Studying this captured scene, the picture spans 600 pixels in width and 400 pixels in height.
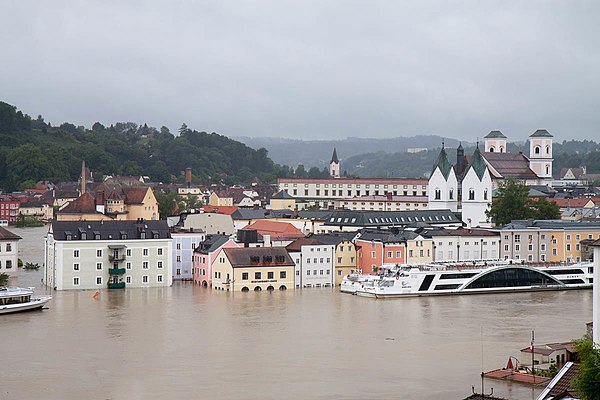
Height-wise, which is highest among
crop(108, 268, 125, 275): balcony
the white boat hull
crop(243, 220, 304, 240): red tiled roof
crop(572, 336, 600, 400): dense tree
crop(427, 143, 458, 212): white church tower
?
crop(427, 143, 458, 212): white church tower

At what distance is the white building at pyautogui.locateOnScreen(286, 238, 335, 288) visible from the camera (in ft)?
87.9

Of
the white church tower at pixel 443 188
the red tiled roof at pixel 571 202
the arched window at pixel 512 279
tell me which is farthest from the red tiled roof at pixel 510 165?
the arched window at pixel 512 279

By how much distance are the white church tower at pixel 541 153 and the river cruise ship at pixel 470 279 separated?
2998cm

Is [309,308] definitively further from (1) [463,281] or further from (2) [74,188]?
(2) [74,188]

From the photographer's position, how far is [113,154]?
78.4 metres

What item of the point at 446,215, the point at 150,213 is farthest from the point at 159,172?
the point at 446,215

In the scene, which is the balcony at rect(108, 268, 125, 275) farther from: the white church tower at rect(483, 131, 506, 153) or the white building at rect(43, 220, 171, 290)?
the white church tower at rect(483, 131, 506, 153)

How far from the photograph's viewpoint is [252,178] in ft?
286

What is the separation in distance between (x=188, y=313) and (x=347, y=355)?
5255 millimetres

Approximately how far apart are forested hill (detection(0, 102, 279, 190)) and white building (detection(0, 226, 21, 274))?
116 ft

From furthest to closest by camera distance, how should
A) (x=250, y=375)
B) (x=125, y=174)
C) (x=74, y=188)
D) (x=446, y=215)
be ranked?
1. (x=125, y=174)
2. (x=74, y=188)
3. (x=446, y=215)
4. (x=250, y=375)

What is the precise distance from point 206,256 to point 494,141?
3425cm

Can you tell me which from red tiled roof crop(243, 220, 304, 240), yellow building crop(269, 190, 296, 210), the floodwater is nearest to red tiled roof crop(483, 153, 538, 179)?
yellow building crop(269, 190, 296, 210)

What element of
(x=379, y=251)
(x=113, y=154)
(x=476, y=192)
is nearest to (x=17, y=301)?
(x=379, y=251)
